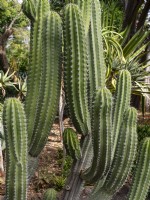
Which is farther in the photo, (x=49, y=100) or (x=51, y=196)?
(x=51, y=196)

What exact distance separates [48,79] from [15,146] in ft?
1.61

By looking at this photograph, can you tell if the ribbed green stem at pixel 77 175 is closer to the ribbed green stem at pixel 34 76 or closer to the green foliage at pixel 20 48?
the ribbed green stem at pixel 34 76

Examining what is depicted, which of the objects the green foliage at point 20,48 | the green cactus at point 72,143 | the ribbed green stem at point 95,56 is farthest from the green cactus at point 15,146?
the green foliage at point 20,48

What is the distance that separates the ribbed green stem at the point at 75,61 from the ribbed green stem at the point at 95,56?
0.17 meters

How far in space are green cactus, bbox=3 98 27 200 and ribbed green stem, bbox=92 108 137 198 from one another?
26.2 inches

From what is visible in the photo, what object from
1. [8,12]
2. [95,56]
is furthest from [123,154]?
[8,12]

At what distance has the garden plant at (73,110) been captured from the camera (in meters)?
2.49

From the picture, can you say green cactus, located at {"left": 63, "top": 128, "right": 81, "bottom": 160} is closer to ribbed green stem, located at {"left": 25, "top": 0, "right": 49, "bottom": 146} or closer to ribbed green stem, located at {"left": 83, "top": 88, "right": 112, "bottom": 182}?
ribbed green stem, located at {"left": 83, "top": 88, "right": 112, "bottom": 182}

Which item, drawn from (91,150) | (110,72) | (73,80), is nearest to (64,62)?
(73,80)

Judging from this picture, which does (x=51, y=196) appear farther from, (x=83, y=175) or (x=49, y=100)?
(x=49, y=100)

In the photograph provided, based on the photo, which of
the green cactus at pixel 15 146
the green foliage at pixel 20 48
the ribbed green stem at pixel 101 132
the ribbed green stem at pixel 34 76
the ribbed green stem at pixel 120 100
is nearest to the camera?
the green cactus at pixel 15 146

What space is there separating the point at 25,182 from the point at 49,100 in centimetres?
55

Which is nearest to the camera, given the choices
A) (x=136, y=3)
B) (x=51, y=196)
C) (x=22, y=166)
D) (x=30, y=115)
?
(x=22, y=166)

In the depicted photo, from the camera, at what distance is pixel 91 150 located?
281 centimetres
